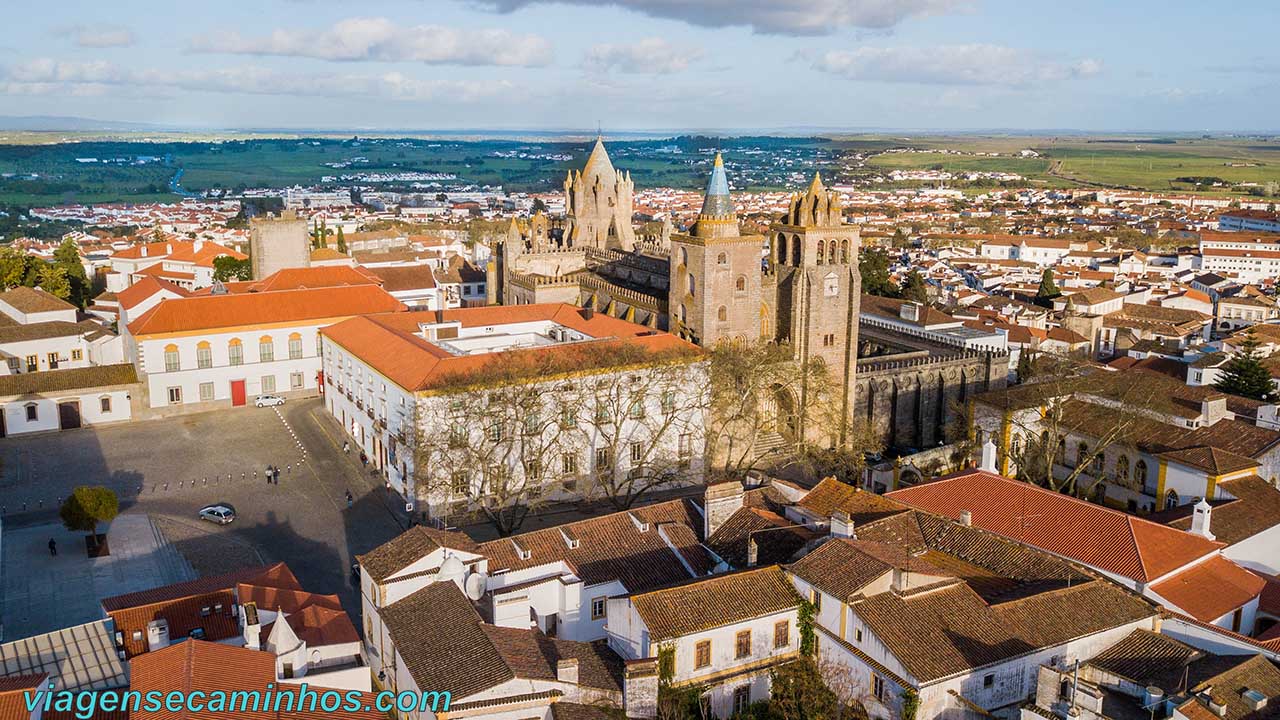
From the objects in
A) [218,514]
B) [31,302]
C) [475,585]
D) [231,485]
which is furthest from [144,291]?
[475,585]

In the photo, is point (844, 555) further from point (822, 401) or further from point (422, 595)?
point (822, 401)

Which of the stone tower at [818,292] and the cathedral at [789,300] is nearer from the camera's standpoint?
the cathedral at [789,300]

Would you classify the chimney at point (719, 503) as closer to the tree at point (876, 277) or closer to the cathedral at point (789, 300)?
the cathedral at point (789, 300)

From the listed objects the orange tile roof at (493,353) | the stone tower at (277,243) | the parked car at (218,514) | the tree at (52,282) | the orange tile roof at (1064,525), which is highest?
the stone tower at (277,243)

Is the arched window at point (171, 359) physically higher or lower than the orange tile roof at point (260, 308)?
lower

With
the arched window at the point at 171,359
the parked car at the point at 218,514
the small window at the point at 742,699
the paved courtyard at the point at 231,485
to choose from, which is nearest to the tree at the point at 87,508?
the paved courtyard at the point at 231,485

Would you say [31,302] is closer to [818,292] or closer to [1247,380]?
[818,292]

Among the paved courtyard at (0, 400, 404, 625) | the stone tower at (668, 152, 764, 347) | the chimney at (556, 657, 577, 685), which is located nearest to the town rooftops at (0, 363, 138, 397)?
the paved courtyard at (0, 400, 404, 625)

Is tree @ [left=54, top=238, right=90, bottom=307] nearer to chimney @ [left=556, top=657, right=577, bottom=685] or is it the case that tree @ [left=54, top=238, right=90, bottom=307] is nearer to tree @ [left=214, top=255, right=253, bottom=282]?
tree @ [left=214, top=255, right=253, bottom=282]
